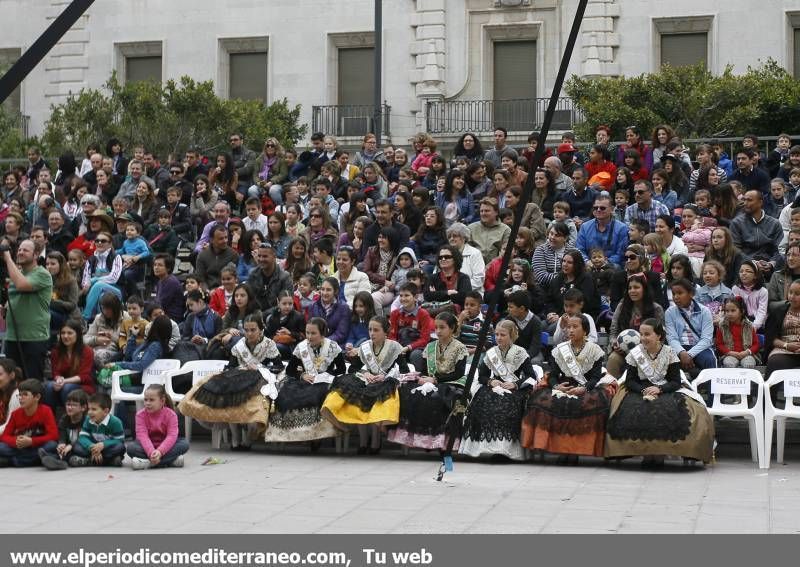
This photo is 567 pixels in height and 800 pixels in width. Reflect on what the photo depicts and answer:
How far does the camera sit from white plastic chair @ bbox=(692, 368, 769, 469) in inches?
482

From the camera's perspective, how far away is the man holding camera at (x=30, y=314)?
13633 millimetres

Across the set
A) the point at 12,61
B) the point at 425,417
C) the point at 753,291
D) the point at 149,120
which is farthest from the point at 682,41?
the point at 425,417

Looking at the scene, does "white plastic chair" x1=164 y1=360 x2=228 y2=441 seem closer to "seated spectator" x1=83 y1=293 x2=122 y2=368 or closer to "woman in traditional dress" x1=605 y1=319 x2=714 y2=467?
"seated spectator" x1=83 y1=293 x2=122 y2=368

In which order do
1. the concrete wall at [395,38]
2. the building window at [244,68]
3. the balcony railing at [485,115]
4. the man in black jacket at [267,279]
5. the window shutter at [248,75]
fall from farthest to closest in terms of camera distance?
1. the window shutter at [248,75]
2. the building window at [244,68]
3. the balcony railing at [485,115]
4. the concrete wall at [395,38]
5. the man in black jacket at [267,279]

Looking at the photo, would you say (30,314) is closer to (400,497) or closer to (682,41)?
(400,497)

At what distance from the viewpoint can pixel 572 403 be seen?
12539mm

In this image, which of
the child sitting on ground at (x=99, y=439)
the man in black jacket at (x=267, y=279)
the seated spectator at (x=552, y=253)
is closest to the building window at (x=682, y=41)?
the seated spectator at (x=552, y=253)

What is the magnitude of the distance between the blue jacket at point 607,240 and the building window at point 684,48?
53.7 feet

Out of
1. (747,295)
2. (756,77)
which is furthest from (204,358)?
(756,77)

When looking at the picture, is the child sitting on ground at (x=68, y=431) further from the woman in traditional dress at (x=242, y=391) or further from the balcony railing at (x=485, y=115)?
→ the balcony railing at (x=485, y=115)

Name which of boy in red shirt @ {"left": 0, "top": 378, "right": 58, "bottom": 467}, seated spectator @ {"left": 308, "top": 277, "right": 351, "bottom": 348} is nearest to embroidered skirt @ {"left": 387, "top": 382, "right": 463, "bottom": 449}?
seated spectator @ {"left": 308, "top": 277, "right": 351, "bottom": 348}

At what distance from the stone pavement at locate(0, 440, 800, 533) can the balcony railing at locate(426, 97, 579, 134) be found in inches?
758

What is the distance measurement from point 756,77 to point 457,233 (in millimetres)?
13565

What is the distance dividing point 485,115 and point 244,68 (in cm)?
631
